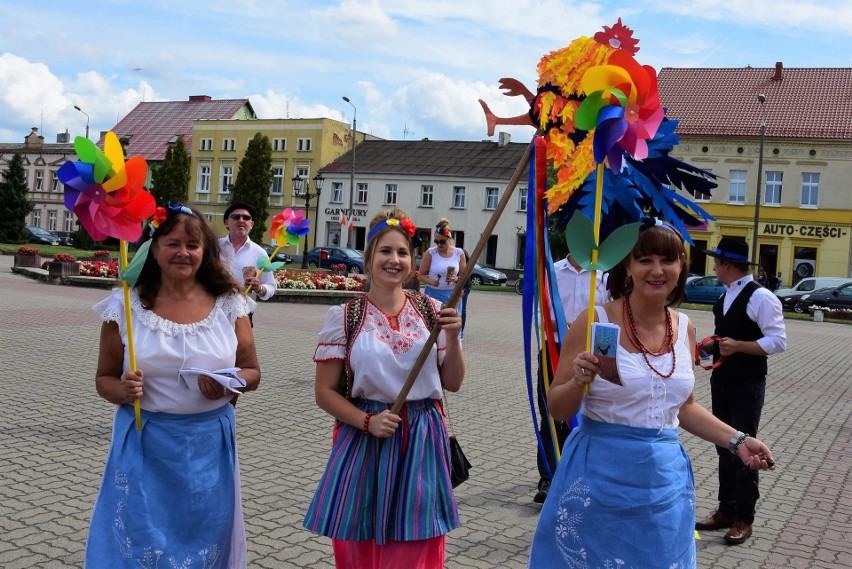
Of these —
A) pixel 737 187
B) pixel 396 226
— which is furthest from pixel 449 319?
pixel 737 187

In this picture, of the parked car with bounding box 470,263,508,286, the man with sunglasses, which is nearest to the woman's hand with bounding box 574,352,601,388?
the man with sunglasses

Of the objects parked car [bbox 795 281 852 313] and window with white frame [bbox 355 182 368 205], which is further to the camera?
window with white frame [bbox 355 182 368 205]

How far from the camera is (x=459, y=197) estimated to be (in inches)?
2096

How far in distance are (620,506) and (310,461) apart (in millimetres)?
4021

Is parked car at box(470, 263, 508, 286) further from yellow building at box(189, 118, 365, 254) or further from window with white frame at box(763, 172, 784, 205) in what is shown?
yellow building at box(189, 118, 365, 254)

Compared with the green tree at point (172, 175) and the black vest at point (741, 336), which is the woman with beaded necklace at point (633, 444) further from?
the green tree at point (172, 175)

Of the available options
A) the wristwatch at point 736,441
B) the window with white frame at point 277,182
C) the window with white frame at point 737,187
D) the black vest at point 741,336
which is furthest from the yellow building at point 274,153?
the wristwatch at point 736,441

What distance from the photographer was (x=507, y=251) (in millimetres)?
51438

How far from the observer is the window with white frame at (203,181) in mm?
63625

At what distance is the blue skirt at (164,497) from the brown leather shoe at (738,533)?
325 cm

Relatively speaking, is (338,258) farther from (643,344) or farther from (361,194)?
(643,344)

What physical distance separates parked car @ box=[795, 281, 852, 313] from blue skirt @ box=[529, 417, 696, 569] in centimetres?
3152

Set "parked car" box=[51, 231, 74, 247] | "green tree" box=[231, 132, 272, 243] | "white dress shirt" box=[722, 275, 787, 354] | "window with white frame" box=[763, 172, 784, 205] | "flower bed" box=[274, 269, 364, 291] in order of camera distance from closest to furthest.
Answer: "white dress shirt" box=[722, 275, 787, 354] < "flower bed" box=[274, 269, 364, 291] < "window with white frame" box=[763, 172, 784, 205] < "green tree" box=[231, 132, 272, 243] < "parked car" box=[51, 231, 74, 247]

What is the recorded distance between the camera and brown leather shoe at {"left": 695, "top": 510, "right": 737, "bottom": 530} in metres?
5.58
